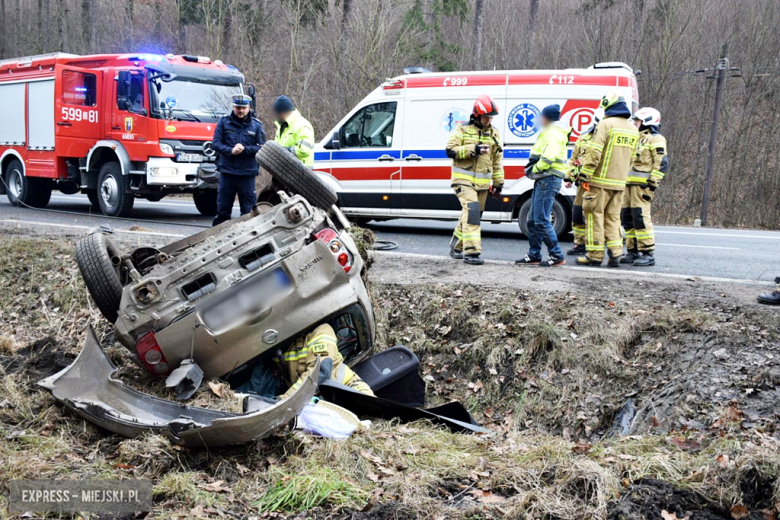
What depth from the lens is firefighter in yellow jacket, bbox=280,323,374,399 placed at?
4117mm

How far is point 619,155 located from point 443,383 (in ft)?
→ 12.5

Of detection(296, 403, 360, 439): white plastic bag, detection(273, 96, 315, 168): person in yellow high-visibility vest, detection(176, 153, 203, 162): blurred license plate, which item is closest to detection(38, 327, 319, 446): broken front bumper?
detection(296, 403, 360, 439): white plastic bag

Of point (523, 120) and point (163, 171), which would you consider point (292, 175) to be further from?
point (163, 171)

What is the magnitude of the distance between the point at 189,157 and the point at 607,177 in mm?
7420

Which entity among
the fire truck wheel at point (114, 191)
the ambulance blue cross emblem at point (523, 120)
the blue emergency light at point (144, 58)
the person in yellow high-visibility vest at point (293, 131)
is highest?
the blue emergency light at point (144, 58)

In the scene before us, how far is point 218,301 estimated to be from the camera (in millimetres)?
4020

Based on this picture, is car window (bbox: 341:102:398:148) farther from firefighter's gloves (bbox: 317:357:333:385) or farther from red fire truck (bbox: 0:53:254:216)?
firefighter's gloves (bbox: 317:357:333:385)

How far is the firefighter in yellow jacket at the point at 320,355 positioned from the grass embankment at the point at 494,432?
0.47 meters

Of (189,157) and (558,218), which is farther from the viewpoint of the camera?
(189,157)

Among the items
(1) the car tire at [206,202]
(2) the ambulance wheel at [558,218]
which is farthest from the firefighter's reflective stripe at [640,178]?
(1) the car tire at [206,202]

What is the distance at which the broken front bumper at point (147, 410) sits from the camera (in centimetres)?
310

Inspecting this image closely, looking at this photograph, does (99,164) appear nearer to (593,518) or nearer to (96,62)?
(96,62)

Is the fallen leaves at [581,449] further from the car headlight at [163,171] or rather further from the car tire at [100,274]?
the car headlight at [163,171]

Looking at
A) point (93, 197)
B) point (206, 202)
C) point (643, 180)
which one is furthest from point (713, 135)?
point (93, 197)
